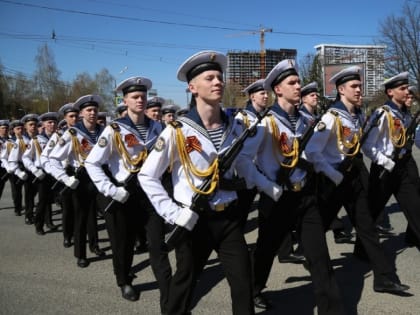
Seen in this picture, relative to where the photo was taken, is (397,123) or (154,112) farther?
(154,112)

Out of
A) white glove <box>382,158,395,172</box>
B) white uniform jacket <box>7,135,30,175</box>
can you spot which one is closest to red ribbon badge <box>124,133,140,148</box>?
white glove <box>382,158,395,172</box>

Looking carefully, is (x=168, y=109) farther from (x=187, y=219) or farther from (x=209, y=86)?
(x=187, y=219)

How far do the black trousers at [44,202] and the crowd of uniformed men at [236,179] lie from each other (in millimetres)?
1244

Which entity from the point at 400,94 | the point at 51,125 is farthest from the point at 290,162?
the point at 51,125

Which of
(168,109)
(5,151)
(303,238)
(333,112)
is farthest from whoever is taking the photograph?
(5,151)

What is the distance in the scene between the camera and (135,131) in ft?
15.4

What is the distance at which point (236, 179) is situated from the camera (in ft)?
9.93

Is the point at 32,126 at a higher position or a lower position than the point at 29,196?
higher

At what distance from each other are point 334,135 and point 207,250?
84.1 inches

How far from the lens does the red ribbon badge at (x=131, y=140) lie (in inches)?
182

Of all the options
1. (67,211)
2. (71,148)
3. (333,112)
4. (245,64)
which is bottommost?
(67,211)

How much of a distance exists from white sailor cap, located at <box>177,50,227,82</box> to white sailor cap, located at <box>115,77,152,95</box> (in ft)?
5.40

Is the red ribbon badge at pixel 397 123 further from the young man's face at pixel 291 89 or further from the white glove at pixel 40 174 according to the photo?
the white glove at pixel 40 174

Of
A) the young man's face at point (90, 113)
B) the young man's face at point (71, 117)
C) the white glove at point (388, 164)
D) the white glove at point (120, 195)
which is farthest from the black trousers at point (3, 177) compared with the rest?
the white glove at point (388, 164)
